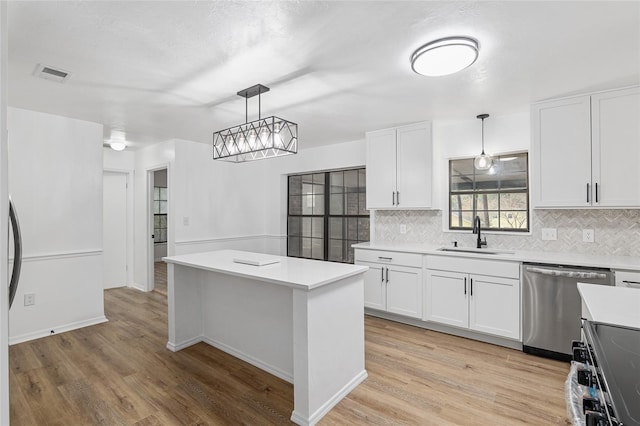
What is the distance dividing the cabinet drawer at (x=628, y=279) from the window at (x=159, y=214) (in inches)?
329

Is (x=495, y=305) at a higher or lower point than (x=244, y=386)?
higher

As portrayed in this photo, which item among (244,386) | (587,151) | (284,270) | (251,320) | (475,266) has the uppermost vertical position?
(587,151)

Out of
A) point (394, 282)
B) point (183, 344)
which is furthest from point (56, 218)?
point (394, 282)

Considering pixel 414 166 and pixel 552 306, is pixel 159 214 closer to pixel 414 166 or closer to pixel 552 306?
pixel 414 166

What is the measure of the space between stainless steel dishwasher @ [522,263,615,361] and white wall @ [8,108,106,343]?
467 cm

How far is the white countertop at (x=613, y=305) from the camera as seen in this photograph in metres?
1.43

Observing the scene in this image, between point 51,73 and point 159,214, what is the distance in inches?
235

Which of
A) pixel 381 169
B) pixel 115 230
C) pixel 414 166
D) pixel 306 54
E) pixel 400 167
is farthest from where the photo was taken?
pixel 115 230

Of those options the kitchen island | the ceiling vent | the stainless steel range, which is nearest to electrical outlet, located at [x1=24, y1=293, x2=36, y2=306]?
the kitchen island

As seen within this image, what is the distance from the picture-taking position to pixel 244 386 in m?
2.42

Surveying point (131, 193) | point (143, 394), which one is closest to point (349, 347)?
point (143, 394)

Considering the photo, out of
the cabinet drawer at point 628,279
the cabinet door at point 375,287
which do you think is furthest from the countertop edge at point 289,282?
the cabinet drawer at point 628,279

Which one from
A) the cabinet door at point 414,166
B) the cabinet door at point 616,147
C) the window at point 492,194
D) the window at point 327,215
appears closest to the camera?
the cabinet door at point 616,147

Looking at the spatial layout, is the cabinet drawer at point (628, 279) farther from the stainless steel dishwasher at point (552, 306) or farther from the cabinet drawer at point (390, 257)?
the cabinet drawer at point (390, 257)
